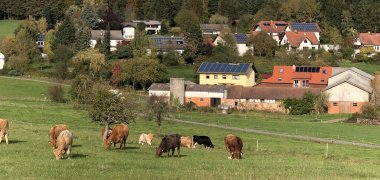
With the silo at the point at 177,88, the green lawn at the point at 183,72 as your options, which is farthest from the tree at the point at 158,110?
the green lawn at the point at 183,72

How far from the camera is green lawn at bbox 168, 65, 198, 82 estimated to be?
9238cm

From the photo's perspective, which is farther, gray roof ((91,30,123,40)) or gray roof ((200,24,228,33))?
gray roof ((200,24,228,33))

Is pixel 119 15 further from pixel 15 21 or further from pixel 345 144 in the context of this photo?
pixel 345 144

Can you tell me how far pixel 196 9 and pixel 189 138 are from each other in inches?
4173

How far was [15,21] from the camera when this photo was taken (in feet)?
477

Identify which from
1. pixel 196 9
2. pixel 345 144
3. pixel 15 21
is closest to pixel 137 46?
pixel 196 9

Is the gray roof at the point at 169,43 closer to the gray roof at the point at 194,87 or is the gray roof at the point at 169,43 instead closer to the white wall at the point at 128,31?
the white wall at the point at 128,31

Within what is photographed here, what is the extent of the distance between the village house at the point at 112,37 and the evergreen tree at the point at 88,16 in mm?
3121

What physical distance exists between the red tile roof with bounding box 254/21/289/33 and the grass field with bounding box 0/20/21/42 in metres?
48.3

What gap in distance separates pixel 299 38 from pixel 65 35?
4072 centimetres

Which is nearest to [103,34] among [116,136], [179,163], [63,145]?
[116,136]

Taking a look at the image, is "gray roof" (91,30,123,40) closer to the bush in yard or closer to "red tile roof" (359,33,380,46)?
"red tile roof" (359,33,380,46)

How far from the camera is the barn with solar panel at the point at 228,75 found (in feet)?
283

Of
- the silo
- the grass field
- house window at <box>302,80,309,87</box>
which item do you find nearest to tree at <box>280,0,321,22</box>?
house window at <box>302,80,309,87</box>
